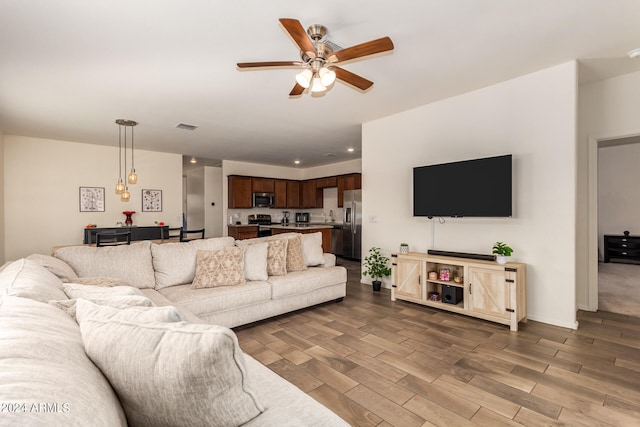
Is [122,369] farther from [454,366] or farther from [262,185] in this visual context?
[262,185]

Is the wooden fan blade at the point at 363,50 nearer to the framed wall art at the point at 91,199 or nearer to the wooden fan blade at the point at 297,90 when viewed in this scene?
the wooden fan blade at the point at 297,90

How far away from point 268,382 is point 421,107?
13.0 ft

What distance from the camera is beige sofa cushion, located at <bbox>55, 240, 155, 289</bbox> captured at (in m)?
2.79

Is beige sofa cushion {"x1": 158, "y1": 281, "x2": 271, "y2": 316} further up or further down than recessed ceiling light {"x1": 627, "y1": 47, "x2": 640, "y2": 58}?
further down

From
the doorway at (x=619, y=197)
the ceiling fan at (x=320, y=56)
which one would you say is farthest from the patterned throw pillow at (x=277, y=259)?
the doorway at (x=619, y=197)

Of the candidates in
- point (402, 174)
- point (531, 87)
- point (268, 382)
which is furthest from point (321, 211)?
point (268, 382)

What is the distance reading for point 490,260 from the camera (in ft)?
11.2

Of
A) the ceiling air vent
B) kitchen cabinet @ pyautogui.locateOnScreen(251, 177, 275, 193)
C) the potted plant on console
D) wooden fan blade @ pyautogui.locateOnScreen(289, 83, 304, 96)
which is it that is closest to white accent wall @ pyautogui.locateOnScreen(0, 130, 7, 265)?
the ceiling air vent

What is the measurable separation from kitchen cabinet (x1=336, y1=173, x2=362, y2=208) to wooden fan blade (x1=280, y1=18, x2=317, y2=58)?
17.8ft

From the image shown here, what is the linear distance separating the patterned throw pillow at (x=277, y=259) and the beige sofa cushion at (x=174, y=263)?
73 cm

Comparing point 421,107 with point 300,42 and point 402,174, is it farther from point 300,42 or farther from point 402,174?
point 300,42

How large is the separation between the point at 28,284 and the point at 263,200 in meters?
7.00

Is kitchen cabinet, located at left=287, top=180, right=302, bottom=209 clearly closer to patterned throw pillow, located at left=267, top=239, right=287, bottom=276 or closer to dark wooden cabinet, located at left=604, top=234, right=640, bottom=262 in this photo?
patterned throw pillow, located at left=267, top=239, right=287, bottom=276

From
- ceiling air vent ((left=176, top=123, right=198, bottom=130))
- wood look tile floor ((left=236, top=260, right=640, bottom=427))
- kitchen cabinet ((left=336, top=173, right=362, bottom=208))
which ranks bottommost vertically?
wood look tile floor ((left=236, top=260, right=640, bottom=427))
